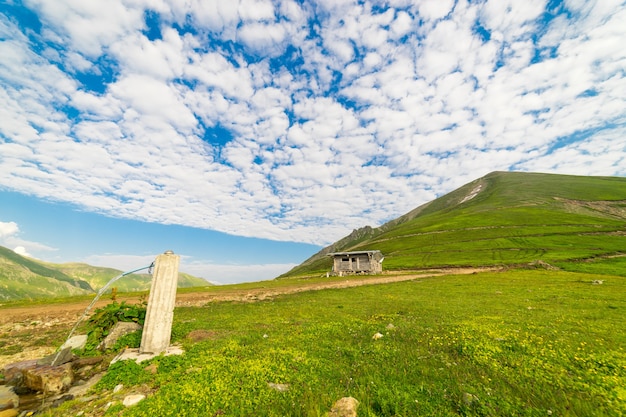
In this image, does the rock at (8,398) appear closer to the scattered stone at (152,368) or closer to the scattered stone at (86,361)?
the scattered stone at (86,361)

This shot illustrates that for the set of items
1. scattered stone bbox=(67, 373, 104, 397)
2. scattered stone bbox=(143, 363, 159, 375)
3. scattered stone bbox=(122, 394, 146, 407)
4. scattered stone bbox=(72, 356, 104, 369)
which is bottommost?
scattered stone bbox=(122, 394, 146, 407)

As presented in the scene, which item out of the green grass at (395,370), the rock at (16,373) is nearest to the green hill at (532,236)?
the green grass at (395,370)

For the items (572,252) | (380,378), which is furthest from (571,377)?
(572,252)

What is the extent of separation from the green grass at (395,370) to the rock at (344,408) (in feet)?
1.05

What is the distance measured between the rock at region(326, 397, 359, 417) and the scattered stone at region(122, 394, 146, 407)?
5.55 meters

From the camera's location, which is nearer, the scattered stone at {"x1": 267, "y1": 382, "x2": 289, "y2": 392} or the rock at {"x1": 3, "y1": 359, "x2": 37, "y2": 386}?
the scattered stone at {"x1": 267, "y1": 382, "x2": 289, "y2": 392}

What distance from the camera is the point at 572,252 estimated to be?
74.9 meters

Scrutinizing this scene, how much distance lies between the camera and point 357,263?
259 feet

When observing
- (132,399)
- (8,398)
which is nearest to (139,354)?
(8,398)

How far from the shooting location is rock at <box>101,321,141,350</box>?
1215cm

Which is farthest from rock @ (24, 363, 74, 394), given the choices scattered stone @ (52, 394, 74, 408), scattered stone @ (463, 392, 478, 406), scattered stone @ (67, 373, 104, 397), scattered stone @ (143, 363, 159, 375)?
scattered stone @ (463, 392, 478, 406)

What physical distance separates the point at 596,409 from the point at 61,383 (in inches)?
611

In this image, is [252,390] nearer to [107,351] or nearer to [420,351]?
[420,351]

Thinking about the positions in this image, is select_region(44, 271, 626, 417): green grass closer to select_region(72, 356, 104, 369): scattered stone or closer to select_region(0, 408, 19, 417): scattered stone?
select_region(0, 408, 19, 417): scattered stone
